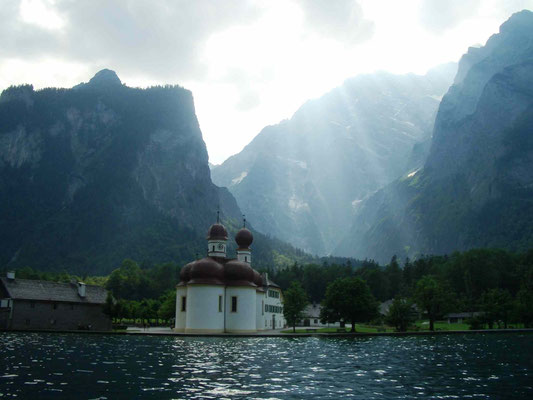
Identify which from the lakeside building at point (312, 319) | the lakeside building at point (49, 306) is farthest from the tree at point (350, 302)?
the lakeside building at point (312, 319)

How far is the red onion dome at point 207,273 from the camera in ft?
260

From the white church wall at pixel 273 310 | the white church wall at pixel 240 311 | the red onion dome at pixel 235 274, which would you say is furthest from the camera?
the white church wall at pixel 273 310

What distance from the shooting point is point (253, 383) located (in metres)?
25.4

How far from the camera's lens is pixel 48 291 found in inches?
3273

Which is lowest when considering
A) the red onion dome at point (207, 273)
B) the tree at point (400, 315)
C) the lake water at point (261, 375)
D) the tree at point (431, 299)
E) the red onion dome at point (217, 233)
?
the lake water at point (261, 375)

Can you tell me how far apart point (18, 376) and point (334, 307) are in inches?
2358

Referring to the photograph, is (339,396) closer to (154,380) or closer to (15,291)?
(154,380)

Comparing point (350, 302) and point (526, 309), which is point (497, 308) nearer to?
point (526, 309)

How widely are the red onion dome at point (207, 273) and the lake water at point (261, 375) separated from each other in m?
37.2

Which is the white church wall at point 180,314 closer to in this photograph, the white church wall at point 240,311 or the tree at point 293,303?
the white church wall at point 240,311

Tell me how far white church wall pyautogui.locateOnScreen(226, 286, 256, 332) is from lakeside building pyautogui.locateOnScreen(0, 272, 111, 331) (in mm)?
20524

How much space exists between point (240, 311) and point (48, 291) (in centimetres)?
2978

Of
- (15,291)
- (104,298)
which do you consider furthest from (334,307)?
(15,291)

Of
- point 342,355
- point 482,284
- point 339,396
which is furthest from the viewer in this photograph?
point 482,284
